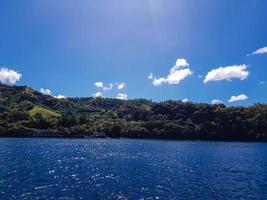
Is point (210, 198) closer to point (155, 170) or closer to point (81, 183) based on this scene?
point (81, 183)

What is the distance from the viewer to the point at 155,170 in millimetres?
90375

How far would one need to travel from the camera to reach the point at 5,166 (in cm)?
9069

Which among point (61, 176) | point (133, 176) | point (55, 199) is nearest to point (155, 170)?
point (133, 176)

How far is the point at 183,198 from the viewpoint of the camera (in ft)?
186

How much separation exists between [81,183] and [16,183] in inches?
426

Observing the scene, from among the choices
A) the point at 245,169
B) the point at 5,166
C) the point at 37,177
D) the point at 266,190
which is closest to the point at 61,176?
the point at 37,177

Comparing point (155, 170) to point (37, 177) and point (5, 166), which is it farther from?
point (5, 166)

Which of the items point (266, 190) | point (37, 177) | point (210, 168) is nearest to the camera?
point (266, 190)

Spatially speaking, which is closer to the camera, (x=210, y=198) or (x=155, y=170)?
(x=210, y=198)

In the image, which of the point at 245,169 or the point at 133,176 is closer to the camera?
the point at 133,176

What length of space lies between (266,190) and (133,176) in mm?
25956

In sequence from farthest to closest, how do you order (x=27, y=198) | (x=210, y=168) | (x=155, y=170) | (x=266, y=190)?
(x=210, y=168) → (x=155, y=170) → (x=266, y=190) → (x=27, y=198)

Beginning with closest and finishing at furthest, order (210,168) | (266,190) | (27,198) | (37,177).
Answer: (27,198), (266,190), (37,177), (210,168)

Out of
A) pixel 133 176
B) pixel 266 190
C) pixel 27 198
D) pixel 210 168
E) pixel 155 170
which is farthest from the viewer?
pixel 210 168
